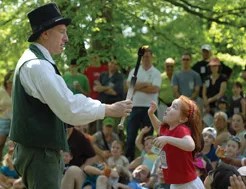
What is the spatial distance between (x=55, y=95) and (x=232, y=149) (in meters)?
4.36

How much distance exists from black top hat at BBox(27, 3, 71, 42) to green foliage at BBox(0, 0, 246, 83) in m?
4.78

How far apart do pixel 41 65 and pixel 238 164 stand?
4.00 meters

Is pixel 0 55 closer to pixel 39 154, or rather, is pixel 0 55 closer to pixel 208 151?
pixel 208 151

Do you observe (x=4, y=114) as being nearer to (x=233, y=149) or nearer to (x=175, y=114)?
(x=233, y=149)

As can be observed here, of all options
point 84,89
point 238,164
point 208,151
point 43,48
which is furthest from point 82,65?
point 43,48

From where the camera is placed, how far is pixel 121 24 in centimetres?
1079

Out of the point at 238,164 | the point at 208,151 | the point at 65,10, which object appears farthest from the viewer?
the point at 65,10

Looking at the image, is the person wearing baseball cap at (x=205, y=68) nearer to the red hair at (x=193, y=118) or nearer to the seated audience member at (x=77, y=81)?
the seated audience member at (x=77, y=81)

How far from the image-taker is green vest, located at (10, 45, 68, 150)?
14.5 ft

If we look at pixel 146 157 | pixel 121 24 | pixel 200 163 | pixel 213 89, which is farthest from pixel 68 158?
pixel 213 89

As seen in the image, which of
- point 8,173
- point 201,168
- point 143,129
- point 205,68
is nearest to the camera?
point 201,168

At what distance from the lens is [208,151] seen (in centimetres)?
874

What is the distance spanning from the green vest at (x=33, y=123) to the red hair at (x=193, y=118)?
5.39ft

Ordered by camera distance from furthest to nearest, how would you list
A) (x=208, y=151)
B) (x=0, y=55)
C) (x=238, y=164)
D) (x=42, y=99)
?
(x=0, y=55), (x=208, y=151), (x=238, y=164), (x=42, y=99)
